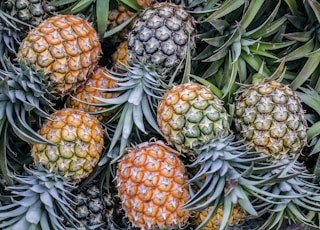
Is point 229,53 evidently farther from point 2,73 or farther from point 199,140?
point 2,73

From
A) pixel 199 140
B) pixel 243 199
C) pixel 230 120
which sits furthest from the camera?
pixel 230 120

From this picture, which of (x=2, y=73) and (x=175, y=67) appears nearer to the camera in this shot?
(x=2, y=73)

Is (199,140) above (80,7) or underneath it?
underneath

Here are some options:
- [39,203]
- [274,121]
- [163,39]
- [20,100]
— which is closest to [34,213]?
[39,203]

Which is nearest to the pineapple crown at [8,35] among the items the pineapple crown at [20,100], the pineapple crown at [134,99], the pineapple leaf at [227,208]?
the pineapple crown at [20,100]

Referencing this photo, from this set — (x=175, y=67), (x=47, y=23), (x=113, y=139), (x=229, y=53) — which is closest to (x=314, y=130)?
(x=229, y=53)

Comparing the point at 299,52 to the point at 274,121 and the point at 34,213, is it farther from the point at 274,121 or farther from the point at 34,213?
the point at 34,213

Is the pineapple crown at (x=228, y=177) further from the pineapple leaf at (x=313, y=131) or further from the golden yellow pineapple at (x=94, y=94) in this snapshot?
the golden yellow pineapple at (x=94, y=94)
